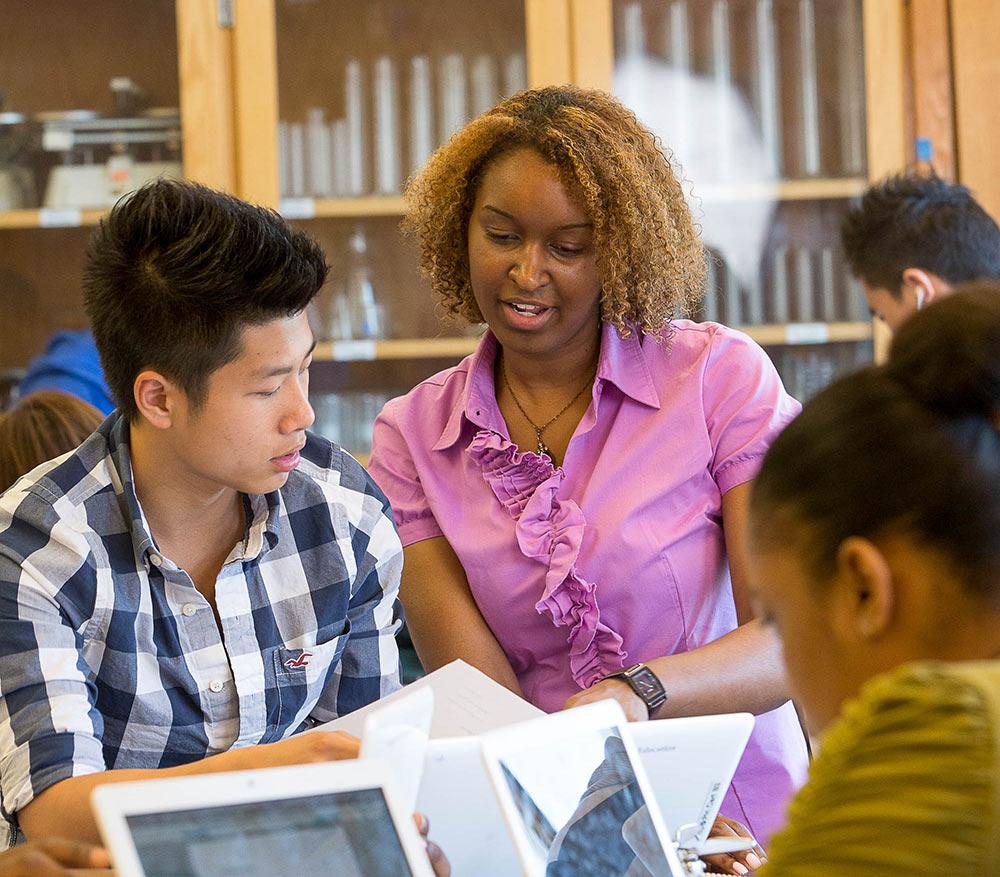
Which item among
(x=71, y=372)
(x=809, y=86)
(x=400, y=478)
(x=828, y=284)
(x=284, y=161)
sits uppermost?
(x=809, y=86)

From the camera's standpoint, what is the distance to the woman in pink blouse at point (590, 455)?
4.84 feet

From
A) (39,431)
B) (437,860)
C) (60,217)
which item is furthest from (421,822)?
(60,217)

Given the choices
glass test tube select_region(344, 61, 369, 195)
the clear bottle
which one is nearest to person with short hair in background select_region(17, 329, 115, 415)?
the clear bottle

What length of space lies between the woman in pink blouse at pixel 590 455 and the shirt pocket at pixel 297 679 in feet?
0.69

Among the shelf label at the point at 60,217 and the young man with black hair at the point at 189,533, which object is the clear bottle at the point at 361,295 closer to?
the shelf label at the point at 60,217

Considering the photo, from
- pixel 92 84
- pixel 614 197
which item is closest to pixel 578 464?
pixel 614 197

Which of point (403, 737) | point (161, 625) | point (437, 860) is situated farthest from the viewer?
point (161, 625)

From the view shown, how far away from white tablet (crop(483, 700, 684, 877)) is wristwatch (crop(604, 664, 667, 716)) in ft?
1.20

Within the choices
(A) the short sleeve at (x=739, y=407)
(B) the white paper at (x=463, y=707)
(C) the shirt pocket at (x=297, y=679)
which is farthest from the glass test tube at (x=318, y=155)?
(B) the white paper at (x=463, y=707)

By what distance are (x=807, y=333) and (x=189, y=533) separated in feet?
6.40

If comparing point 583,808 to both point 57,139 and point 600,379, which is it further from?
point 57,139

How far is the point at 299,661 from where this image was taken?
131cm

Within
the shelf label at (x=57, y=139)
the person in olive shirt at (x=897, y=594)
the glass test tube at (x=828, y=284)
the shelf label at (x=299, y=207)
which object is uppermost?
the shelf label at (x=57, y=139)

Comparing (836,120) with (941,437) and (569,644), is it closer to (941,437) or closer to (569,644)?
(569,644)
